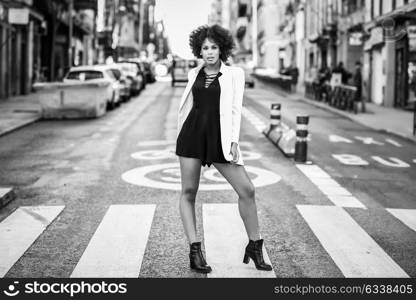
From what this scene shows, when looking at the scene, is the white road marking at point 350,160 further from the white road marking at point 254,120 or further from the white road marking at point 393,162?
the white road marking at point 254,120

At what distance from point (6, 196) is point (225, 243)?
3313mm

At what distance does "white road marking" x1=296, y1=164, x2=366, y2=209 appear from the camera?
342 inches

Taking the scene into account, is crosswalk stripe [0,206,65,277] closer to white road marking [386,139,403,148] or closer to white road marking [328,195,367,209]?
white road marking [328,195,367,209]

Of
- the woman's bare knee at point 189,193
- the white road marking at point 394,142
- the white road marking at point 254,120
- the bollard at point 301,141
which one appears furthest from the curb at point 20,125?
the woman's bare knee at point 189,193

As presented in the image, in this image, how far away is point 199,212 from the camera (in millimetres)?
7852

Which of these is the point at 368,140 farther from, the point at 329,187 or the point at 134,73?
the point at 134,73

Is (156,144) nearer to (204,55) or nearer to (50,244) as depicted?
(50,244)

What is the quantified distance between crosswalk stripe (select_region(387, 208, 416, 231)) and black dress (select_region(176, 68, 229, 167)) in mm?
2955

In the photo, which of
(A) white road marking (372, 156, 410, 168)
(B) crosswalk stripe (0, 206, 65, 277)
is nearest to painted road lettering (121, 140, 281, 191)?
(B) crosswalk stripe (0, 206, 65, 277)

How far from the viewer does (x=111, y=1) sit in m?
79.4

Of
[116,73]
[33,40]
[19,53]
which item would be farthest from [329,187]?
[33,40]

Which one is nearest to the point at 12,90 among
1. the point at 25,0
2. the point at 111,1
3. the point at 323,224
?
the point at 25,0

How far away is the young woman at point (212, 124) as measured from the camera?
210 inches

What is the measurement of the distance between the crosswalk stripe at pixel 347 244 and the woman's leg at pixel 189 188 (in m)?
1.22
